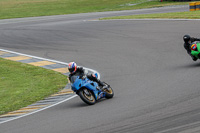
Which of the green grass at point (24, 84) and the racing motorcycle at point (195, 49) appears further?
the racing motorcycle at point (195, 49)

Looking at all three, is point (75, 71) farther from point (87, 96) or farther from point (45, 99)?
point (45, 99)

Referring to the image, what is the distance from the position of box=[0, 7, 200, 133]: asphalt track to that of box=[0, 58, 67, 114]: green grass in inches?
64.8

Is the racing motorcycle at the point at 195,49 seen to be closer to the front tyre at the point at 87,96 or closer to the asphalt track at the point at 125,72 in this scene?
the asphalt track at the point at 125,72

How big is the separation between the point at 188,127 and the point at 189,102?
6.69ft

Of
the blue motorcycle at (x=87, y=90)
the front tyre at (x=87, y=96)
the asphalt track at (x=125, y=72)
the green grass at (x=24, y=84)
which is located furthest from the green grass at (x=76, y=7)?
the front tyre at (x=87, y=96)

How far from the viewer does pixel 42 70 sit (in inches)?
691

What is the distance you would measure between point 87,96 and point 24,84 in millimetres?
5152

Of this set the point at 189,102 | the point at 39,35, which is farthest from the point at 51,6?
the point at 189,102

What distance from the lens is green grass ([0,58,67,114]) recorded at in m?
12.8

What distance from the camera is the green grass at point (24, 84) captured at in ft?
42.0

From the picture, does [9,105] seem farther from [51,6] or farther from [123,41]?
[51,6]

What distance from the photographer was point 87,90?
11008mm

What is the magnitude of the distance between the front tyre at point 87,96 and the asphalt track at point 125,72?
0.61 feet

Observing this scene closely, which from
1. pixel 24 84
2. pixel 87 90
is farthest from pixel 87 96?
pixel 24 84
